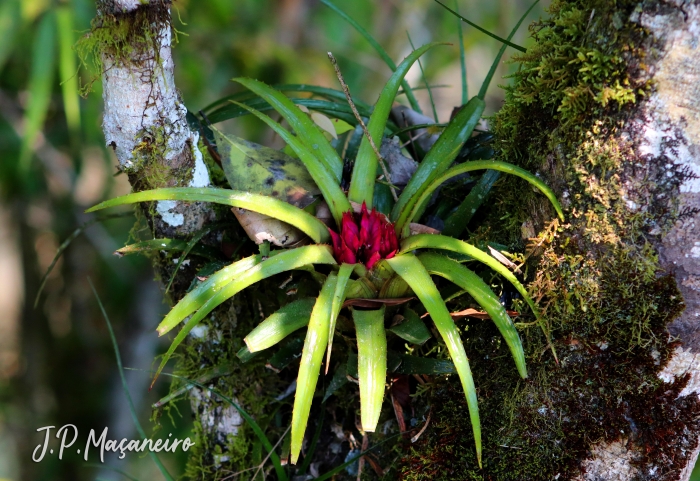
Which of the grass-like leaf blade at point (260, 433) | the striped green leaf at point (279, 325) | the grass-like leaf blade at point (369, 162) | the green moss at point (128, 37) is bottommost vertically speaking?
the grass-like leaf blade at point (260, 433)

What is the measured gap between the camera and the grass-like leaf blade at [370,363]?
0.80 metres

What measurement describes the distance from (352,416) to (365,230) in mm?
420

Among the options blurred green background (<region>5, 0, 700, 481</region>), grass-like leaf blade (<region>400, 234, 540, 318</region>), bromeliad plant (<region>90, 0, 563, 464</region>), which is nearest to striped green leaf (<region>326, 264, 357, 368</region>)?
bromeliad plant (<region>90, 0, 563, 464</region>)

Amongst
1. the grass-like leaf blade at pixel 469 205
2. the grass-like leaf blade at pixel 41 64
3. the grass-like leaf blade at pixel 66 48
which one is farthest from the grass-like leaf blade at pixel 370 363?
the grass-like leaf blade at pixel 41 64

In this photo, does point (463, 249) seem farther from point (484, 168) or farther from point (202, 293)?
point (202, 293)

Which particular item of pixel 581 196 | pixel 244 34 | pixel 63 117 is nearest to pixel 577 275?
pixel 581 196

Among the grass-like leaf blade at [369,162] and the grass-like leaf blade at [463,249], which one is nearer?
the grass-like leaf blade at [463,249]

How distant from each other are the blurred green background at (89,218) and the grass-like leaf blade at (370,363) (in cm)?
165

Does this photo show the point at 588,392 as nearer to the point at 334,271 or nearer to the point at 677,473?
the point at 677,473

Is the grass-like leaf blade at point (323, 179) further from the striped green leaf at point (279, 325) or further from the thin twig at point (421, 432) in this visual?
the thin twig at point (421, 432)

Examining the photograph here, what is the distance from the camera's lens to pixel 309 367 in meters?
0.80

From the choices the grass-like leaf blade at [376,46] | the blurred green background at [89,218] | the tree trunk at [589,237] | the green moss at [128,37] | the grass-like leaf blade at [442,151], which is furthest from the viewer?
the blurred green background at [89,218]

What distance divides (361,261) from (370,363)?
0.18 metres

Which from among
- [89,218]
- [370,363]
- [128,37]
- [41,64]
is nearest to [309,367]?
[370,363]
